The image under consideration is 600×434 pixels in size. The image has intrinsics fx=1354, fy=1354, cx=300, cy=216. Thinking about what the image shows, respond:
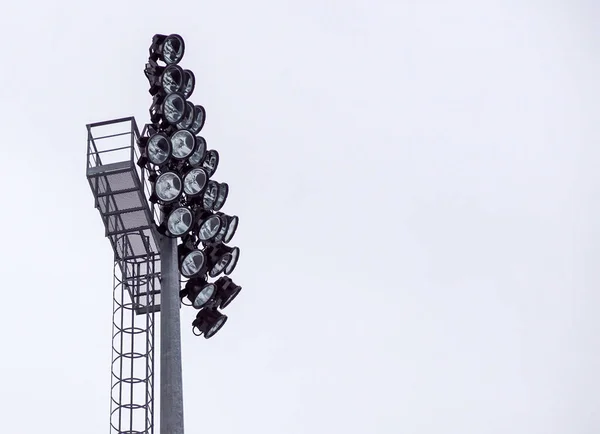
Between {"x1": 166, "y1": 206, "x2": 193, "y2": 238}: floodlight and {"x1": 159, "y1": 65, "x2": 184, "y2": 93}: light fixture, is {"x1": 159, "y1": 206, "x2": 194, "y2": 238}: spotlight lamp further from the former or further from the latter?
{"x1": 159, "y1": 65, "x2": 184, "y2": 93}: light fixture

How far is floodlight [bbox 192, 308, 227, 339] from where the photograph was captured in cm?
2620

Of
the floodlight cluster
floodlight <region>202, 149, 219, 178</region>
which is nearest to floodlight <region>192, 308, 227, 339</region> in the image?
the floodlight cluster

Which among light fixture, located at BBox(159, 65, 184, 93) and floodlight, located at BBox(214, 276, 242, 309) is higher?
light fixture, located at BBox(159, 65, 184, 93)

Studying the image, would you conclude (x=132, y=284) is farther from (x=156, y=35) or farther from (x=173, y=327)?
(x=156, y=35)

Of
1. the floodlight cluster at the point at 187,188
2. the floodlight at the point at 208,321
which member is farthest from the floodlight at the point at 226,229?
the floodlight at the point at 208,321

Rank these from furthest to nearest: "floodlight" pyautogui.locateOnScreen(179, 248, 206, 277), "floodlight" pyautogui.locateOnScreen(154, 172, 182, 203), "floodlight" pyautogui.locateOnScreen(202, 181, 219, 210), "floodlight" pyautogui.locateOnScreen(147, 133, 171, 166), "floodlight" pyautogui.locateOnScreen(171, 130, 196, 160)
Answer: "floodlight" pyautogui.locateOnScreen(202, 181, 219, 210) → "floodlight" pyautogui.locateOnScreen(179, 248, 206, 277) → "floodlight" pyautogui.locateOnScreen(171, 130, 196, 160) → "floodlight" pyautogui.locateOnScreen(147, 133, 171, 166) → "floodlight" pyautogui.locateOnScreen(154, 172, 182, 203)

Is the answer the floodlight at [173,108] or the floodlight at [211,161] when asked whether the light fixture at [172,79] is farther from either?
the floodlight at [211,161]

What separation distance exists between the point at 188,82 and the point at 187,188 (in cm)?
234

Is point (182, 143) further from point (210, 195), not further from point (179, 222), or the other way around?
point (179, 222)

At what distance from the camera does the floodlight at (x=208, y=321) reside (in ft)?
86.0

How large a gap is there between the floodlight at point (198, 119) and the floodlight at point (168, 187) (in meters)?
1.54

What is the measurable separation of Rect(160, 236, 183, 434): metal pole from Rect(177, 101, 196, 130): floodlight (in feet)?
7.27

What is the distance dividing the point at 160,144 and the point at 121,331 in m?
3.87

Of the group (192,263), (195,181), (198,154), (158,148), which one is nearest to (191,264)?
(192,263)
